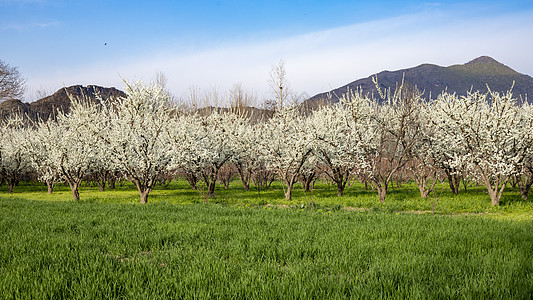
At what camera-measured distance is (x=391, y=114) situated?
67.6 ft

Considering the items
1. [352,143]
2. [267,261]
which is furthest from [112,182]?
[267,261]

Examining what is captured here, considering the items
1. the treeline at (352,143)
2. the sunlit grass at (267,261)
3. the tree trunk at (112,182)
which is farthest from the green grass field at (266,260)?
the tree trunk at (112,182)

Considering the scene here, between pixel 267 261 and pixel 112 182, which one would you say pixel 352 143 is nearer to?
pixel 267 261

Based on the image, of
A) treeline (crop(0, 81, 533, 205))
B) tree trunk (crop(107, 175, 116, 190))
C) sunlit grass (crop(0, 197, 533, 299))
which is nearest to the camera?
sunlit grass (crop(0, 197, 533, 299))

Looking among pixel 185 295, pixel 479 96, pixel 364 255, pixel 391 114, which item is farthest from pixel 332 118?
pixel 185 295

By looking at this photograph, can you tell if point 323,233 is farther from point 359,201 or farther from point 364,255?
point 359,201

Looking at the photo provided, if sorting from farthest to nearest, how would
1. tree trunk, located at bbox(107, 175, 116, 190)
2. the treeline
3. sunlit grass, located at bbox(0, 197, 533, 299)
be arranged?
tree trunk, located at bbox(107, 175, 116, 190)
the treeline
sunlit grass, located at bbox(0, 197, 533, 299)

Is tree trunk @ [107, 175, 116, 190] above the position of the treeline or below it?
below

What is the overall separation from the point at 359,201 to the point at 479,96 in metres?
9.36

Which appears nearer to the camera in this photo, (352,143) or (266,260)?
(266,260)

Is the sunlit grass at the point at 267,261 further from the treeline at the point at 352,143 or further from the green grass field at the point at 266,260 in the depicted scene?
the treeline at the point at 352,143

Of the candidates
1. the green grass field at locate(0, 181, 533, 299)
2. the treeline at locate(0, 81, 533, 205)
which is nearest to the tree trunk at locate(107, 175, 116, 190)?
the treeline at locate(0, 81, 533, 205)

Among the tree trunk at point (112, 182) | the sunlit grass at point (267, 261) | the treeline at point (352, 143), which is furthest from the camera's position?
the tree trunk at point (112, 182)

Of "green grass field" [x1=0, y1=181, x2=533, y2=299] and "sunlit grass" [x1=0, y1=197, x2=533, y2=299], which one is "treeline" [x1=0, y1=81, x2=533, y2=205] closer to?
"green grass field" [x1=0, y1=181, x2=533, y2=299]
